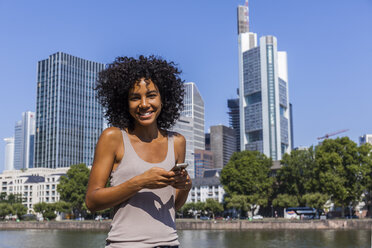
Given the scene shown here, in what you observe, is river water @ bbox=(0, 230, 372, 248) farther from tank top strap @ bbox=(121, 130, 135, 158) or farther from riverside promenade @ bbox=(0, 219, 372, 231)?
tank top strap @ bbox=(121, 130, 135, 158)

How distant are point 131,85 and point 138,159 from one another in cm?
53

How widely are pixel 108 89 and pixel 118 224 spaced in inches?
39.3

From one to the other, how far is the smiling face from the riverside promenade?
203 feet

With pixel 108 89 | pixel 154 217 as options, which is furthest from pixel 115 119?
pixel 154 217

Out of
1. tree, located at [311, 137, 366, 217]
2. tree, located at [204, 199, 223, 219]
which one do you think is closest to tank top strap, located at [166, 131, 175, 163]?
tree, located at [311, 137, 366, 217]

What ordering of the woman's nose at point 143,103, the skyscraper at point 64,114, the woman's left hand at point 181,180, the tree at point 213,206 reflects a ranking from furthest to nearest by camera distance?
the skyscraper at point 64,114 → the tree at point 213,206 → the woman's nose at point 143,103 → the woman's left hand at point 181,180

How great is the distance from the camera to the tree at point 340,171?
63.6 m

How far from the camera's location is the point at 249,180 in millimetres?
76125

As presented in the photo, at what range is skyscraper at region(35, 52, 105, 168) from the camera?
557 ft

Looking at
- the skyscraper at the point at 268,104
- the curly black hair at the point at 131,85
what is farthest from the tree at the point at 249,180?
the skyscraper at the point at 268,104

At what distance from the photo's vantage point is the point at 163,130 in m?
3.33

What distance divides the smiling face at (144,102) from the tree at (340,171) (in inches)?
2509

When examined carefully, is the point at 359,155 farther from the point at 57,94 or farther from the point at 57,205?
the point at 57,94

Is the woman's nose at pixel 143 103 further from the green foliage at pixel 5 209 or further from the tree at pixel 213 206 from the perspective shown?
the green foliage at pixel 5 209
